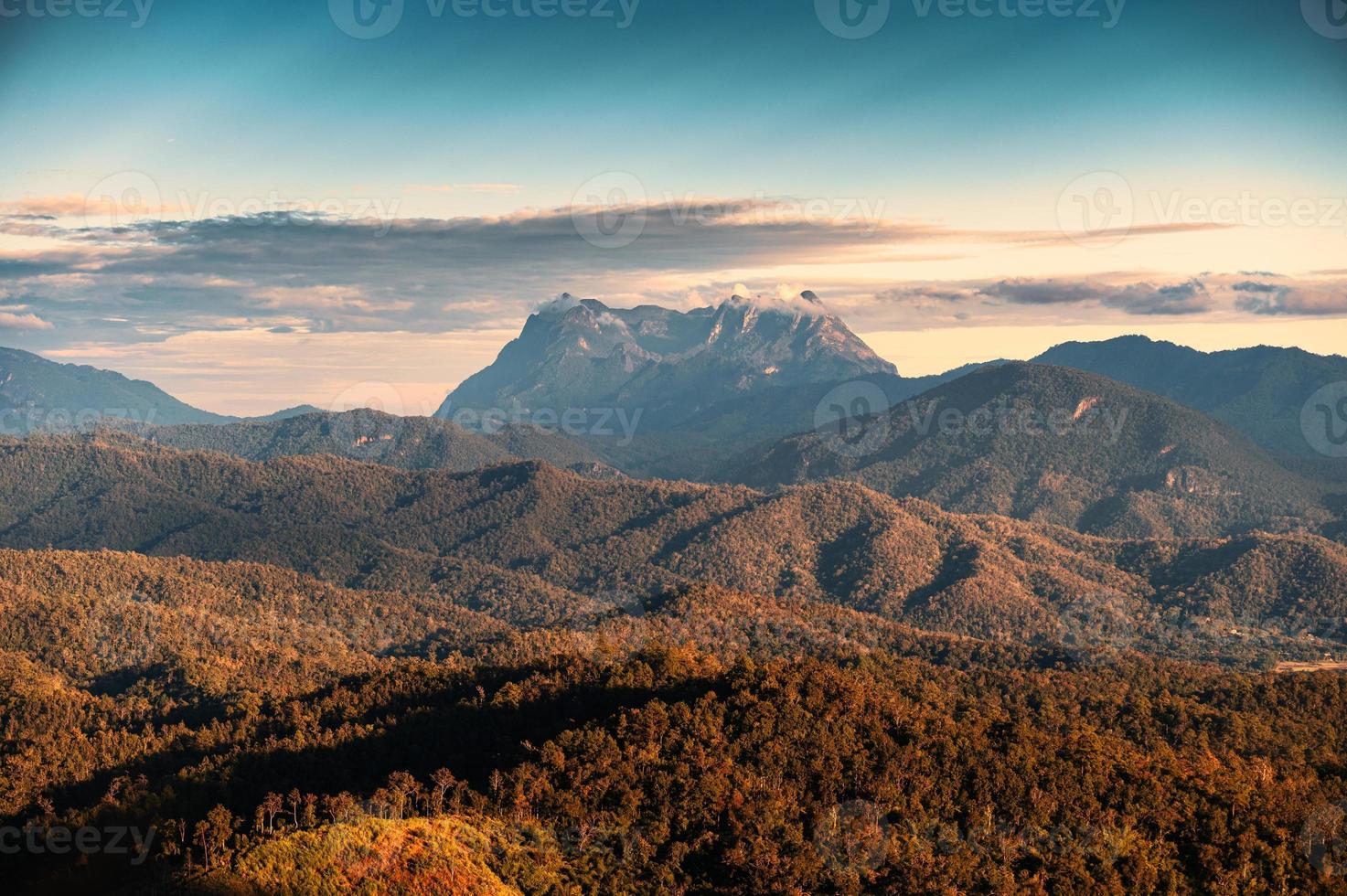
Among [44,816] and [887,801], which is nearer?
[887,801]

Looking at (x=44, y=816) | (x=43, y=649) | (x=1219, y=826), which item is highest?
(x=1219, y=826)

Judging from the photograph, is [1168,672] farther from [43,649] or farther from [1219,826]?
[43,649]

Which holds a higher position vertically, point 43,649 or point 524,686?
point 524,686

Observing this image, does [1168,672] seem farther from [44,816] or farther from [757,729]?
[44,816]

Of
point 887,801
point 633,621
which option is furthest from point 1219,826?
point 633,621

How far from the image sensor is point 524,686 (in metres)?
89.6

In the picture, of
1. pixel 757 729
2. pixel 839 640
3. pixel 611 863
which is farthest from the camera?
pixel 839 640

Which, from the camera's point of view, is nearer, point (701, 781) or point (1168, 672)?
point (701, 781)

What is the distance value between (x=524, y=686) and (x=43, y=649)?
84.8 metres

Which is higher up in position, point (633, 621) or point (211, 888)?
point (211, 888)

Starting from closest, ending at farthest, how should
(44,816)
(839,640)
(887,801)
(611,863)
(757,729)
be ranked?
(611,863) → (887,801) → (757,729) → (44,816) → (839,640)

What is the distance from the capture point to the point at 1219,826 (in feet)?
214

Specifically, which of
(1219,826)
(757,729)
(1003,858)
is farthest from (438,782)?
(1219,826)

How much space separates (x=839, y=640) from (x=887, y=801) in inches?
3225
